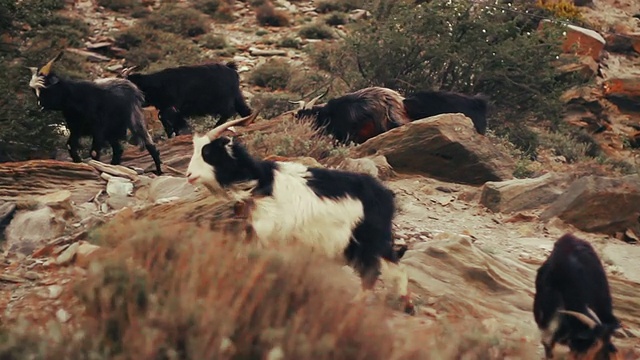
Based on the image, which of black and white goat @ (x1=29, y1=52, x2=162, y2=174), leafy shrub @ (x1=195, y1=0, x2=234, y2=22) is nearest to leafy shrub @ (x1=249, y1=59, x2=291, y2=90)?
leafy shrub @ (x1=195, y1=0, x2=234, y2=22)

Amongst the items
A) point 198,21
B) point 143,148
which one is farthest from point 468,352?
point 198,21

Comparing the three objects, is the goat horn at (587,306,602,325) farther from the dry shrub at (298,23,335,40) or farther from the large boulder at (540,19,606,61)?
the dry shrub at (298,23,335,40)

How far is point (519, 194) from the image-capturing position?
10.7m

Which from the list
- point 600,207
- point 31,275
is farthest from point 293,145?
point 31,275

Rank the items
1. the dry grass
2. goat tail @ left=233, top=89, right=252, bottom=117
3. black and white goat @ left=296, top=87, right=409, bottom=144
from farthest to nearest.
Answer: goat tail @ left=233, top=89, right=252, bottom=117, black and white goat @ left=296, top=87, right=409, bottom=144, the dry grass

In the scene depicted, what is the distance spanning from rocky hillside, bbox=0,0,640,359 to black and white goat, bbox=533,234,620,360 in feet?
0.61

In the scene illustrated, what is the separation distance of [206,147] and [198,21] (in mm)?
25289

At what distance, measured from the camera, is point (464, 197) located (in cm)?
1116

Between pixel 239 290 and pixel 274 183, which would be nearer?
pixel 239 290

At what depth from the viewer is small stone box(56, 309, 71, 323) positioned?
3.87 metres

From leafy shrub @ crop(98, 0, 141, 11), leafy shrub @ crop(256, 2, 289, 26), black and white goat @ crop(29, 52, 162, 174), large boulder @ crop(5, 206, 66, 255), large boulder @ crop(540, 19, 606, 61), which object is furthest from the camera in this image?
leafy shrub @ crop(256, 2, 289, 26)

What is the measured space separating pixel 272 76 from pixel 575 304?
1997cm

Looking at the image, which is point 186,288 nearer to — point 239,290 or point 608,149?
point 239,290

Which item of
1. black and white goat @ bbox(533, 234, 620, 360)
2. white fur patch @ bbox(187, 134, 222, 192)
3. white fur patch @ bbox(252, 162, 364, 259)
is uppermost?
white fur patch @ bbox(187, 134, 222, 192)
